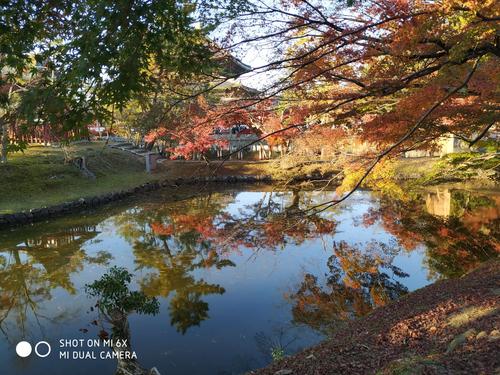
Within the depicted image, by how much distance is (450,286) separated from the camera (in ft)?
20.8

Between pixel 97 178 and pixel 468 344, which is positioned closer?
pixel 468 344

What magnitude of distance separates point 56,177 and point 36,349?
13.9 metres

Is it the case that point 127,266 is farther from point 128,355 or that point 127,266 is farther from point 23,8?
point 23,8

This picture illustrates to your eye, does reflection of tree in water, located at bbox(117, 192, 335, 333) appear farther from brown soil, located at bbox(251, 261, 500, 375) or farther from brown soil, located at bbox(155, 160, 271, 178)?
brown soil, located at bbox(155, 160, 271, 178)

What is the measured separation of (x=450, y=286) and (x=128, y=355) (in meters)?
4.92

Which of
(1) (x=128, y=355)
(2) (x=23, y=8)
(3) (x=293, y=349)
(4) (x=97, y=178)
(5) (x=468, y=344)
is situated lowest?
(3) (x=293, y=349)

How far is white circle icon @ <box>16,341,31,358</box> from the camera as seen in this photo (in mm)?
5800

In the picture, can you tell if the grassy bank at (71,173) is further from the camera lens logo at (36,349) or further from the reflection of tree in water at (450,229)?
the camera lens logo at (36,349)

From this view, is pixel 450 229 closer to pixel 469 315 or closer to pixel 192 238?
pixel 192 238

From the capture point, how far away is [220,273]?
8938mm

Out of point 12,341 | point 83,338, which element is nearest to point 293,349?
point 83,338

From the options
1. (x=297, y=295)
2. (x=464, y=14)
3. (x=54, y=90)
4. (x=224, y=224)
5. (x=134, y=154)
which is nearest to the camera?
(x=54, y=90)

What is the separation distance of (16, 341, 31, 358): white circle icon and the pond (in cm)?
10

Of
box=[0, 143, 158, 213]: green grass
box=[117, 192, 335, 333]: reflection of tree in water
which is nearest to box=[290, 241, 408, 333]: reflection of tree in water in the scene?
box=[117, 192, 335, 333]: reflection of tree in water
